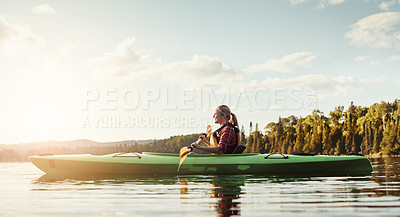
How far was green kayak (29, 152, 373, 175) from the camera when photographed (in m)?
9.84

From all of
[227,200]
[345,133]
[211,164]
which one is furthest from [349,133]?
[227,200]

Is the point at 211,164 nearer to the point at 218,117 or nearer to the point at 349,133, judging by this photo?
the point at 218,117

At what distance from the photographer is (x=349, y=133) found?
71.1 m

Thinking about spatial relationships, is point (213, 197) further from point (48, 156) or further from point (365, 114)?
point (365, 114)

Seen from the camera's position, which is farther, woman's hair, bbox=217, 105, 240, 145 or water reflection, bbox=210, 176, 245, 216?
woman's hair, bbox=217, 105, 240, 145

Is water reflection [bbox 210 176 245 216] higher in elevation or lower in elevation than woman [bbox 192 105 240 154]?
lower

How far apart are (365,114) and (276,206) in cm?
8150

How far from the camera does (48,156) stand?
11.4 metres

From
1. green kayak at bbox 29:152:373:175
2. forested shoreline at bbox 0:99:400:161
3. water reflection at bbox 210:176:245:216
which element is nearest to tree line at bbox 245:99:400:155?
forested shoreline at bbox 0:99:400:161

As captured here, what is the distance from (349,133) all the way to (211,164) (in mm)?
66761

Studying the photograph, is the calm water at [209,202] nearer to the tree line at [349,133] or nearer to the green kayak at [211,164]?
the green kayak at [211,164]

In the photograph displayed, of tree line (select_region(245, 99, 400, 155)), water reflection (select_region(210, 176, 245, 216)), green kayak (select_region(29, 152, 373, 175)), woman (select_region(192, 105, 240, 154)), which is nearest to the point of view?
water reflection (select_region(210, 176, 245, 216))

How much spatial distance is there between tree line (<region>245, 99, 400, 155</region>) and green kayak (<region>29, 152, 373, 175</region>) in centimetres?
5988

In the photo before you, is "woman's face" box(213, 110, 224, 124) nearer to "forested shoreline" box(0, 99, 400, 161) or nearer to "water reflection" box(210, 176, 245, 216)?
"water reflection" box(210, 176, 245, 216)
